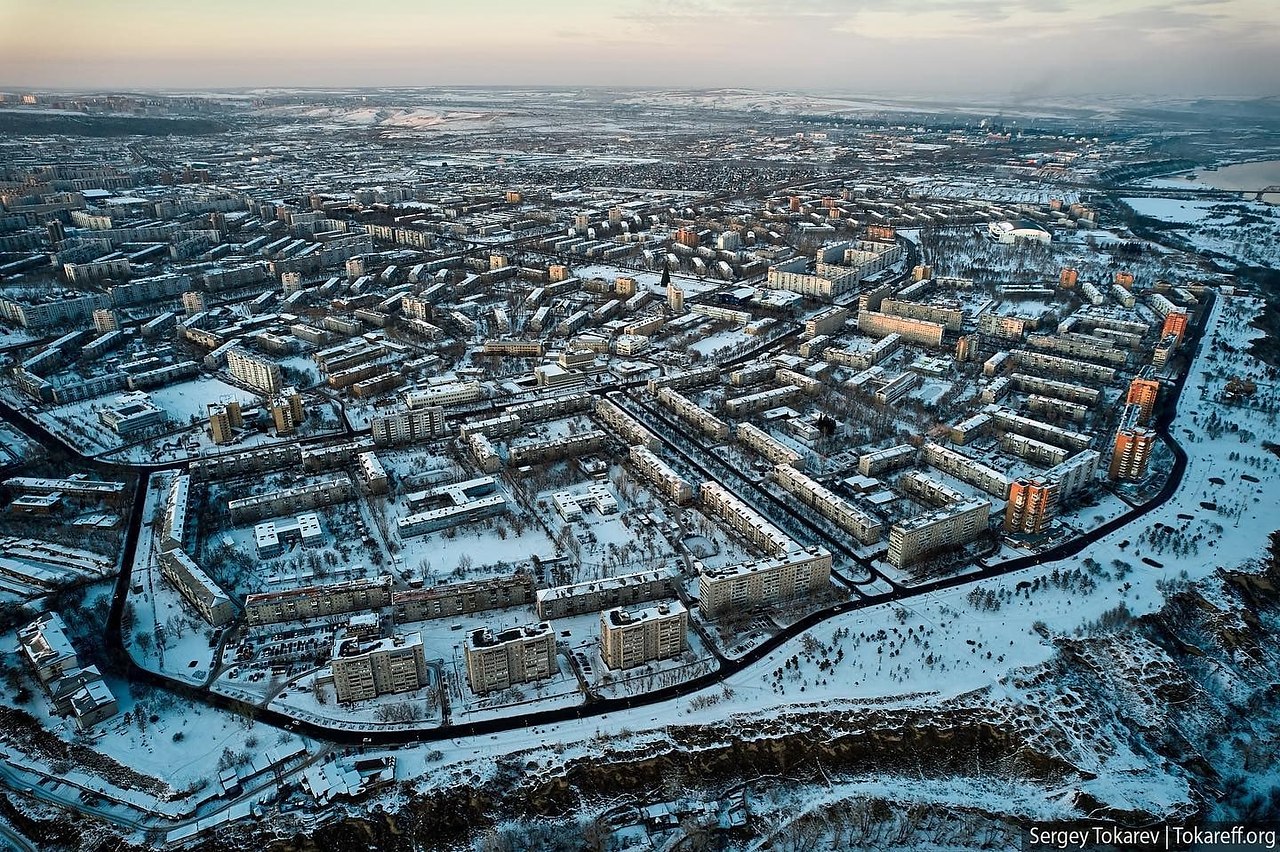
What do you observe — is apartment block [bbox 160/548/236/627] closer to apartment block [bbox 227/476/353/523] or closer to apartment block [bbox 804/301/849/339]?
apartment block [bbox 227/476/353/523]

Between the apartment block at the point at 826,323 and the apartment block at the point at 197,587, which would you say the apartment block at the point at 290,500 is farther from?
the apartment block at the point at 826,323

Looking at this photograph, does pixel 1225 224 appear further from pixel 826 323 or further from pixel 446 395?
pixel 446 395

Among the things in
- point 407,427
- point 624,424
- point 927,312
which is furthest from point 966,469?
point 407,427

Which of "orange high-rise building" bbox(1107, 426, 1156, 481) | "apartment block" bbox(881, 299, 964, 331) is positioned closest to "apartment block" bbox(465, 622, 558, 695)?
"orange high-rise building" bbox(1107, 426, 1156, 481)

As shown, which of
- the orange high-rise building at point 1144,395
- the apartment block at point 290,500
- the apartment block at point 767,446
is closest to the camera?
the apartment block at point 290,500

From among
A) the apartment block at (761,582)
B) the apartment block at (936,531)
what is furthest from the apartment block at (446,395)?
the apartment block at (936,531)
